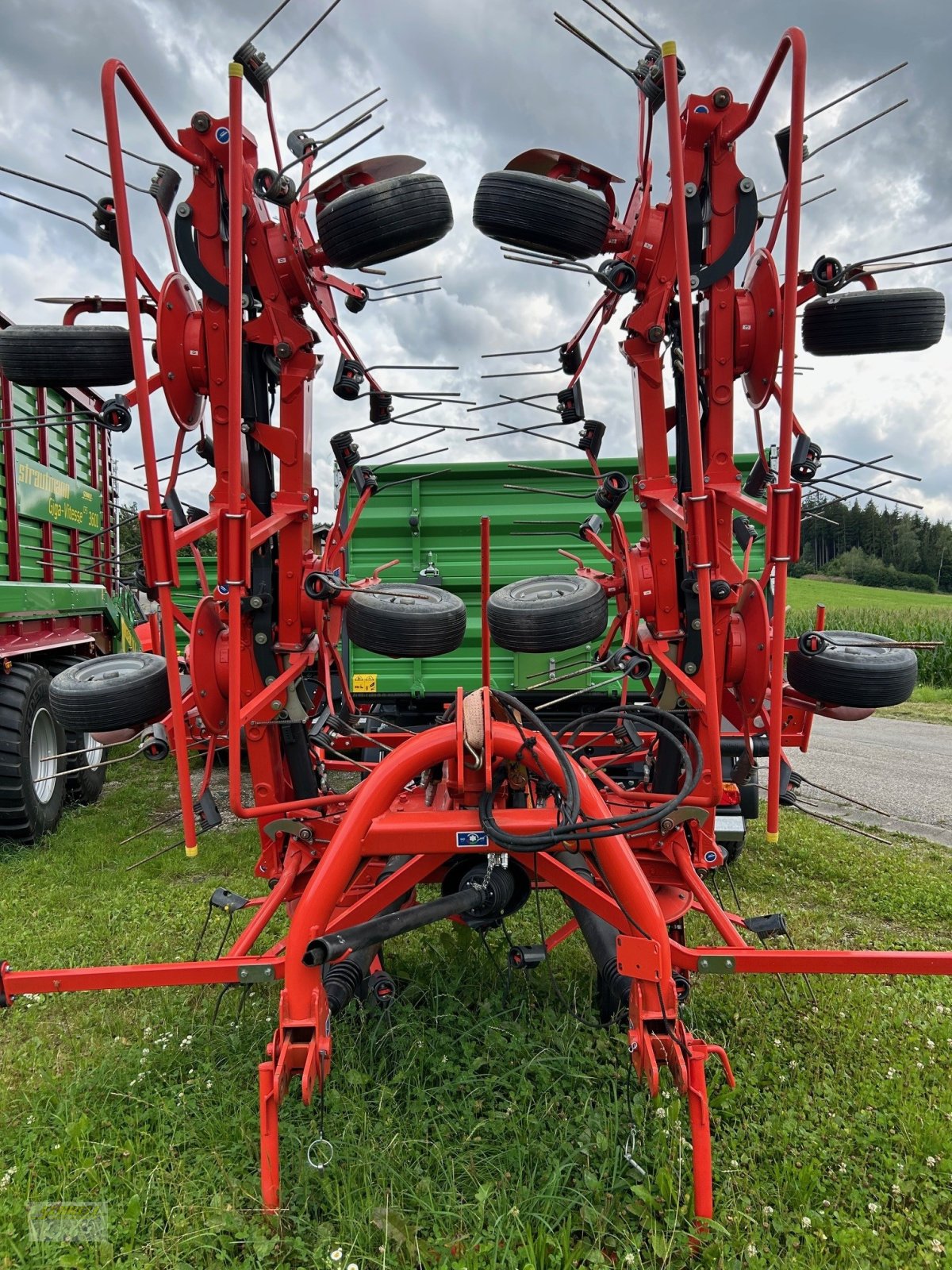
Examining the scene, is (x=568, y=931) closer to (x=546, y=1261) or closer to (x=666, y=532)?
(x=546, y=1261)

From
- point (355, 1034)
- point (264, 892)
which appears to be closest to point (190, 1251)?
point (355, 1034)

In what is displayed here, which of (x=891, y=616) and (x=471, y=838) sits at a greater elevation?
(x=471, y=838)

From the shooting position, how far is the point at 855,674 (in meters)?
2.56

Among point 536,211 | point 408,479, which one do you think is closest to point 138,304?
point 536,211

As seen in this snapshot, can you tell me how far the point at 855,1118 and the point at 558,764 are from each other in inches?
59.1

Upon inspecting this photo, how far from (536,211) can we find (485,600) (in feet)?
4.14

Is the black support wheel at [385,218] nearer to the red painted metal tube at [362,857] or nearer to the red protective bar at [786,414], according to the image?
the red protective bar at [786,414]

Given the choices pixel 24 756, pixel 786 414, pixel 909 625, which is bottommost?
pixel 909 625

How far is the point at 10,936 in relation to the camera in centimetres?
366

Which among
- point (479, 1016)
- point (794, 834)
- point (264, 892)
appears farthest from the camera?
point (794, 834)

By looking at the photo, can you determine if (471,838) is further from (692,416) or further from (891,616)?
(891,616)

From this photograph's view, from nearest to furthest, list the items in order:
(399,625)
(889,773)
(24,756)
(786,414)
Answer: (786,414)
(399,625)
(24,756)
(889,773)

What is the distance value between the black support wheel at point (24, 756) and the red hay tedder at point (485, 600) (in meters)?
2.49

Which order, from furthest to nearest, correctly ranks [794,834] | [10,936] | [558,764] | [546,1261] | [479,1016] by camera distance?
1. [794,834]
2. [10,936]
3. [479,1016]
4. [558,764]
5. [546,1261]
